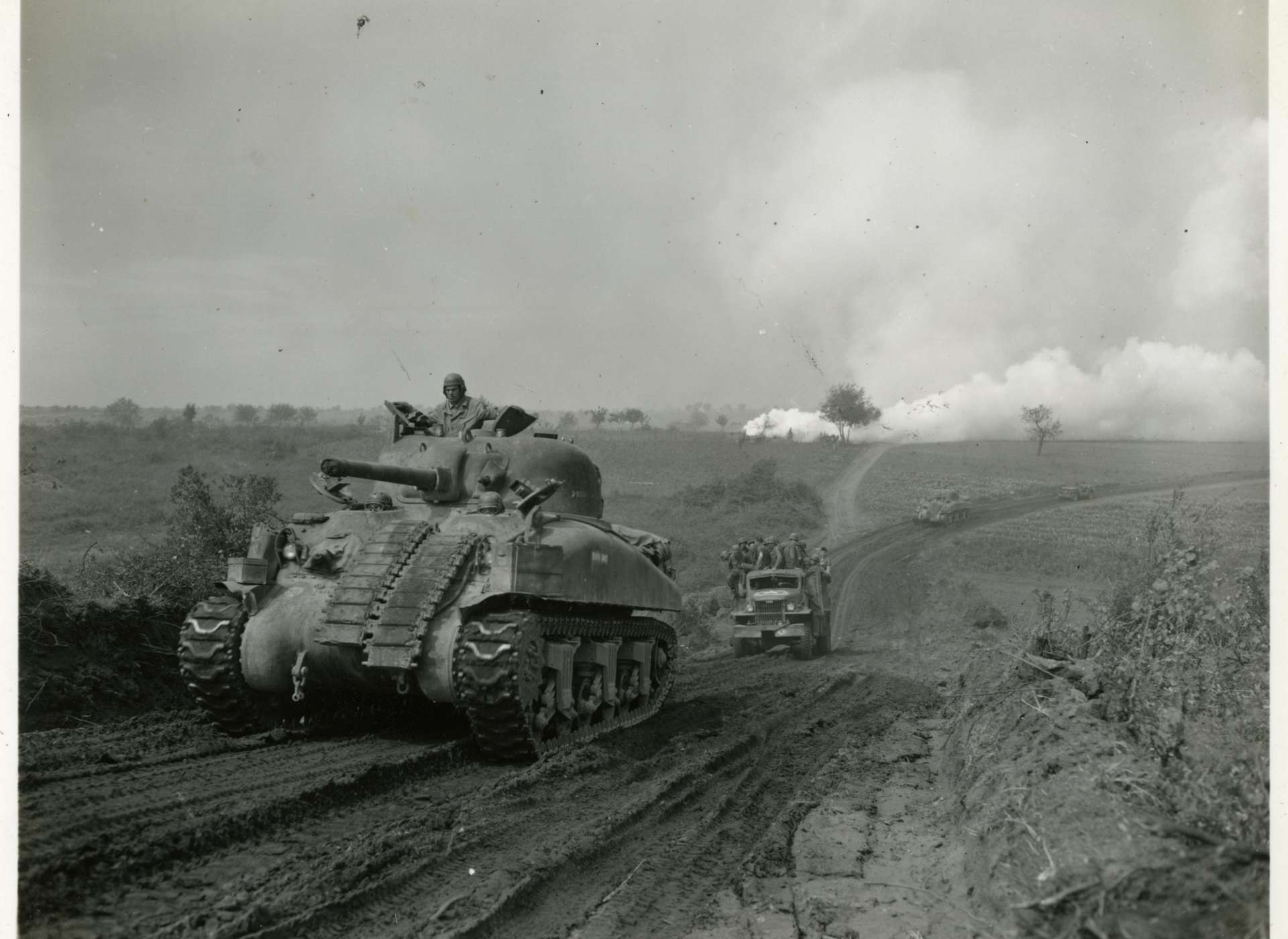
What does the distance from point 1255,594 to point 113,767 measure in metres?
9.88

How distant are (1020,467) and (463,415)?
3017cm

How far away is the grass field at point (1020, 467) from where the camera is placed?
16.9 meters

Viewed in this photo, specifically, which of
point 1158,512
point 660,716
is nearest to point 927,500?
point 1158,512

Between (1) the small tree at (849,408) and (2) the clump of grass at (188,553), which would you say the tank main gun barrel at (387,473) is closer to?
(2) the clump of grass at (188,553)

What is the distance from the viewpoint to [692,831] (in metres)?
7.32

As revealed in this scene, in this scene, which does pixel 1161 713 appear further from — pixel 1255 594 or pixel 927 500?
pixel 927 500

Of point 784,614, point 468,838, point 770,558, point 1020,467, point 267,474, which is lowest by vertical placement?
point 784,614

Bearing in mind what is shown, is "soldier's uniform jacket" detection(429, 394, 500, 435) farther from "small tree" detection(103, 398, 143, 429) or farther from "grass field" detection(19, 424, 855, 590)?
"small tree" detection(103, 398, 143, 429)

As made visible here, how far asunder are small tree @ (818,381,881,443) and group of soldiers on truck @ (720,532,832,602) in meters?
29.3

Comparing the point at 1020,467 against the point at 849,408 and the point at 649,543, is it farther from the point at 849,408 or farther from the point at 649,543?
the point at 649,543

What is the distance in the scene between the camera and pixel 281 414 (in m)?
58.5

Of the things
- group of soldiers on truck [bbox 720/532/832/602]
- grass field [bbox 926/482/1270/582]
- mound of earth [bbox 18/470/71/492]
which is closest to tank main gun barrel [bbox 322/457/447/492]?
grass field [bbox 926/482/1270/582]

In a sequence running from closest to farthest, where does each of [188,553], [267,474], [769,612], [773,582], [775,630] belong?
1. [188,553]
2. [775,630]
3. [769,612]
4. [773,582]
5. [267,474]

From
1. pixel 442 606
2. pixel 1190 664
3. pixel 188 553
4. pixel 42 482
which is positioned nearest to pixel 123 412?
pixel 42 482
